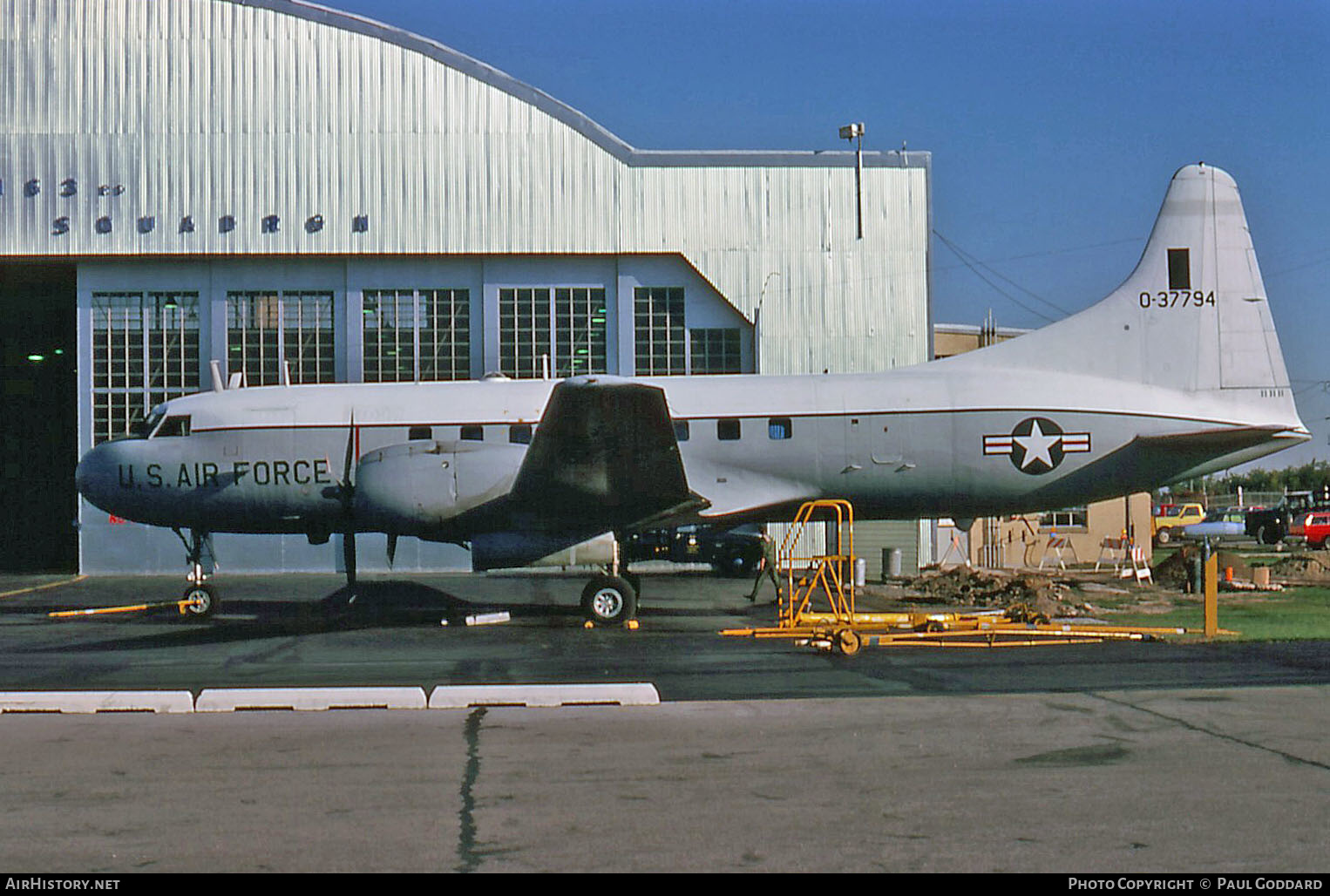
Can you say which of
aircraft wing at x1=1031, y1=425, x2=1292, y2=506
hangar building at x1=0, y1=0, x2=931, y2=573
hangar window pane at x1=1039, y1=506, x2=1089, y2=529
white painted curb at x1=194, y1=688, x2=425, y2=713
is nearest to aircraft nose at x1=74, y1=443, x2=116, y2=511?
white painted curb at x1=194, y1=688, x2=425, y2=713

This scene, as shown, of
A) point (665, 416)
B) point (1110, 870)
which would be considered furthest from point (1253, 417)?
point (1110, 870)

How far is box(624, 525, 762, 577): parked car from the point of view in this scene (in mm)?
30038

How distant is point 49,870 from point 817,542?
1119 inches

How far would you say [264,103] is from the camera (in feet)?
108

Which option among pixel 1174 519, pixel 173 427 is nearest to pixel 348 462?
pixel 173 427

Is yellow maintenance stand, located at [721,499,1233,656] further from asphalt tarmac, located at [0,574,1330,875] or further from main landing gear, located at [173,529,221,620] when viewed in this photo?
main landing gear, located at [173,529,221,620]

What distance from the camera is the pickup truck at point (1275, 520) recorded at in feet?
177

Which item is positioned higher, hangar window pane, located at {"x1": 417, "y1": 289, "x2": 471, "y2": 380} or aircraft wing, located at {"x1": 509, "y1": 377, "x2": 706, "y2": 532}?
hangar window pane, located at {"x1": 417, "y1": 289, "x2": 471, "y2": 380}

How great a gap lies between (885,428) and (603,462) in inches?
187

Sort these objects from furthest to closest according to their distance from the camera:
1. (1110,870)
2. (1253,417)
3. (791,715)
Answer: (1253,417) → (791,715) → (1110,870)

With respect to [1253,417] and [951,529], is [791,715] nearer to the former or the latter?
[1253,417]

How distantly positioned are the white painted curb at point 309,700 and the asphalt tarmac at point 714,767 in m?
0.21

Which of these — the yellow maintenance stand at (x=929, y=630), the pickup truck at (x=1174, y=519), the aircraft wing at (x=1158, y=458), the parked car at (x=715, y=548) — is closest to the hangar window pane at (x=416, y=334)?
the parked car at (x=715, y=548)

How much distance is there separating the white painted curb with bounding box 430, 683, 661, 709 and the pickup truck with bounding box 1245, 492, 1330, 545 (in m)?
48.2
